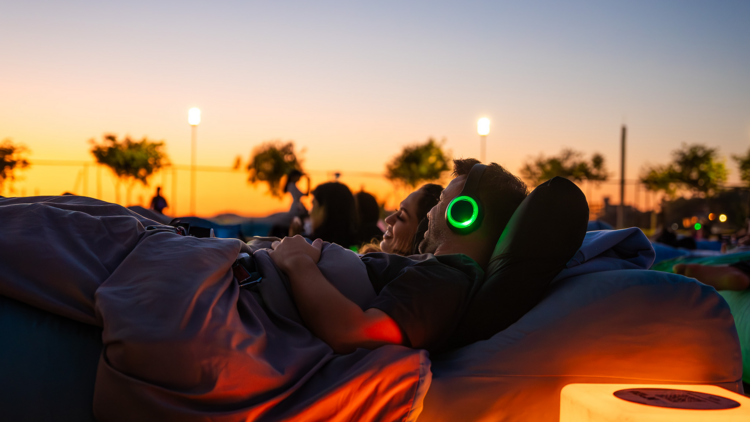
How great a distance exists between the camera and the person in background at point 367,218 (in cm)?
398

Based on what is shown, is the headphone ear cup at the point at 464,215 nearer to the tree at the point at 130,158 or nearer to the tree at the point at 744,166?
the tree at the point at 130,158

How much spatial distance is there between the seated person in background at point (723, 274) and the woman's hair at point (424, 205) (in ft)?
4.19

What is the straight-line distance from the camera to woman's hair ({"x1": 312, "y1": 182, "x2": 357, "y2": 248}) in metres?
3.64

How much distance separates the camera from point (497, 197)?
1.78m

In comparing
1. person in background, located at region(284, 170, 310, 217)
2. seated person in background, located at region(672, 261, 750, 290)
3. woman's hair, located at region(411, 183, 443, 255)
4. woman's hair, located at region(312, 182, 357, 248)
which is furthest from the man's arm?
person in background, located at region(284, 170, 310, 217)

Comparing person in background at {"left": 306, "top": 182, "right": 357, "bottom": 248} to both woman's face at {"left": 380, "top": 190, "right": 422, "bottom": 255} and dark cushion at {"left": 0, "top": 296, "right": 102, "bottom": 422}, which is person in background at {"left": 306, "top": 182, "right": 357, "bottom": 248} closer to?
woman's face at {"left": 380, "top": 190, "right": 422, "bottom": 255}

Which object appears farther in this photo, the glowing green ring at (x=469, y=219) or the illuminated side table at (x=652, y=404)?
the glowing green ring at (x=469, y=219)

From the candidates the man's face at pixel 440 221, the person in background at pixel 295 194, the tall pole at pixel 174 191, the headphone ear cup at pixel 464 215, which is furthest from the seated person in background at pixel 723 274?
the tall pole at pixel 174 191

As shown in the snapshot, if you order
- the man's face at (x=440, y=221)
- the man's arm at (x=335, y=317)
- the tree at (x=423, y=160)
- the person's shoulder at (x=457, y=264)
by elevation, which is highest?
the tree at (x=423, y=160)

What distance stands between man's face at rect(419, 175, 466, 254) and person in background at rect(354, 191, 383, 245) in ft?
6.05

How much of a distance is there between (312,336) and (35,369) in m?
0.63

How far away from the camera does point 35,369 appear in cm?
112

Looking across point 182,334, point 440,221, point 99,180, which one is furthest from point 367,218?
point 99,180

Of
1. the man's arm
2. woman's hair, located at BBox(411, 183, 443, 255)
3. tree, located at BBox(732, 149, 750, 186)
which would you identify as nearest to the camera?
the man's arm
